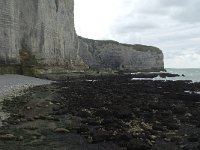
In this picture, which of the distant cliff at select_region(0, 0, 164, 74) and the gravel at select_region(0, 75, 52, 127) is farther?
the distant cliff at select_region(0, 0, 164, 74)

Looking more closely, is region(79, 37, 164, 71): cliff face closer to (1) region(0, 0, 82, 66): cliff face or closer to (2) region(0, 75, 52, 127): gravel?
(1) region(0, 0, 82, 66): cliff face

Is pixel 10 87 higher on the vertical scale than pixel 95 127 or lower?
higher

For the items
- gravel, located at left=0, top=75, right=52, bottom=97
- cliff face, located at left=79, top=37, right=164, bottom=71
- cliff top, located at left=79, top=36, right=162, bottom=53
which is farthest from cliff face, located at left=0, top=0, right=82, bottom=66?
cliff top, located at left=79, top=36, right=162, bottom=53

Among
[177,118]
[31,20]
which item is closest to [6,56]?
[31,20]

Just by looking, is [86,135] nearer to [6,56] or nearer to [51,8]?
[6,56]

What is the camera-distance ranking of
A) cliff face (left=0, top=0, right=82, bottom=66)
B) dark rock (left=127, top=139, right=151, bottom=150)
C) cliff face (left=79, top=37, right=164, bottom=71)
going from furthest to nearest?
1. cliff face (left=79, top=37, right=164, bottom=71)
2. cliff face (left=0, top=0, right=82, bottom=66)
3. dark rock (left=127, top=139, right=151, bottom=150)

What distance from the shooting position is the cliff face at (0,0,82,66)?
4047 cm

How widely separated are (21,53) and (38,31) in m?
7.79

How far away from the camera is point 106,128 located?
13.7 m

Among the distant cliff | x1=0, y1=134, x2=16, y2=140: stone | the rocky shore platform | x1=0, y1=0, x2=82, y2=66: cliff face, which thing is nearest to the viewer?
the rocky shore platform

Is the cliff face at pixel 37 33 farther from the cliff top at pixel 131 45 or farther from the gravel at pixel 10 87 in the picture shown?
the cliff top at pixel 131 45

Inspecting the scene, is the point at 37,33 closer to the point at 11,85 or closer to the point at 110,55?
the point at 11,85

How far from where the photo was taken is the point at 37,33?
170 feet

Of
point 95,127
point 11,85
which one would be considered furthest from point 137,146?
point 11,85
